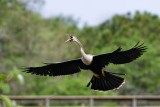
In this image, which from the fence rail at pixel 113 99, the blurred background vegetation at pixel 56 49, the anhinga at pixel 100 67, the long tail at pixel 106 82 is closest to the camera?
the anhinga at pixel 100 67

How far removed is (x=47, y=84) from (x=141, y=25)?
794 centimetres

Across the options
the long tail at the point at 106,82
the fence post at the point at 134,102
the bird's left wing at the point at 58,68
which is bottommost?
the long tail at the point at 106,82

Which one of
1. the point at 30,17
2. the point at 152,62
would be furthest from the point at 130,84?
the point at 30,17

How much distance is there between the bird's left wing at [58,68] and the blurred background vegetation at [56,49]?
56.9 feet

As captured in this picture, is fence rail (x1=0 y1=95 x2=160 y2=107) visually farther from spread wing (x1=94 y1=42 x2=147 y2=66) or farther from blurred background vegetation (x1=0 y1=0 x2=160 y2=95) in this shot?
blurred background vegetation (x1=0 y1=0 x2=160 y2=95)

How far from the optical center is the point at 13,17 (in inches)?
1109

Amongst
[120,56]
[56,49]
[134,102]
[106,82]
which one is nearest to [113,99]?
[134,102]

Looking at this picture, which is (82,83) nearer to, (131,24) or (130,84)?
(130,84)

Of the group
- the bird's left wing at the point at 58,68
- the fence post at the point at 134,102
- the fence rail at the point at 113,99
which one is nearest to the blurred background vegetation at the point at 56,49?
the fence rail at the point at 113,99

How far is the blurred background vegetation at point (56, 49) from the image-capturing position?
2512cm

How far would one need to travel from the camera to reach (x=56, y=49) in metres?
Result: 28.9

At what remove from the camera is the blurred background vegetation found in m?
25.1

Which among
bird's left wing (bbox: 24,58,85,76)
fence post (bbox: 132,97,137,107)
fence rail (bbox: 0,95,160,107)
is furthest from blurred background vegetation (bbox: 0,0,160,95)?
bird's left wing (bbox: 24,58,85,76)

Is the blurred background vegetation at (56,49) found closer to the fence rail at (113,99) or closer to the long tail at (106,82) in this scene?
the fence rail at (113,99)
